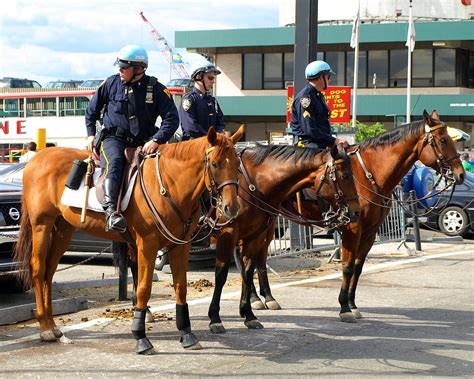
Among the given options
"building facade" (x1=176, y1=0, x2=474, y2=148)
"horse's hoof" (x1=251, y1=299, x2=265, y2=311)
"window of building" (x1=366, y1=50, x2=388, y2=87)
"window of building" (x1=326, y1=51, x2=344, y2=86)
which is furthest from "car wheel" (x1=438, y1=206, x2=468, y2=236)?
"window of building" (x1=326, y1=51, x2=344, y2=86)

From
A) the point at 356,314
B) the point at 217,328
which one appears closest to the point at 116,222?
the point at 217,328

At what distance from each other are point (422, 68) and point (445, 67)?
4.58 feet

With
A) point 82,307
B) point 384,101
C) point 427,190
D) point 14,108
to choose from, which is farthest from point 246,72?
point 82,307

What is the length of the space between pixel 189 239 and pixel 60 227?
1.66 meters

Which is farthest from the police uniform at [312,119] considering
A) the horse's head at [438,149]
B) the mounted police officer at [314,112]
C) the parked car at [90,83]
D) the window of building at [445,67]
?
the window of building at [445,67]

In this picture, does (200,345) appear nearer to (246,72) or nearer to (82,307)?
(82,307)

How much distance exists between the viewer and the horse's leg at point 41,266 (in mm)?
8773

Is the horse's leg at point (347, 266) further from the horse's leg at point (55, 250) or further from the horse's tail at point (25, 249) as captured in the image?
the horse's tail at point (25, 249)

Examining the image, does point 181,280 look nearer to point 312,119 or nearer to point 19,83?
point 312,119

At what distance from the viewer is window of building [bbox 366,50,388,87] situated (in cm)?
5653

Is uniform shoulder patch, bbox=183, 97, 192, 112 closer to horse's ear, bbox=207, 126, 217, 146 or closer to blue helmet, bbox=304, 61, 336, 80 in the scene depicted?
blue helmet, bbox=304, 61, 336, 80

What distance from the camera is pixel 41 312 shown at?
8.77m

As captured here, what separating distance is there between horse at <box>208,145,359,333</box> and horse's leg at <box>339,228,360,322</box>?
25.8 inches

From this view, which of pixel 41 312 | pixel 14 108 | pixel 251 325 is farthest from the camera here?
pixel 14 108
